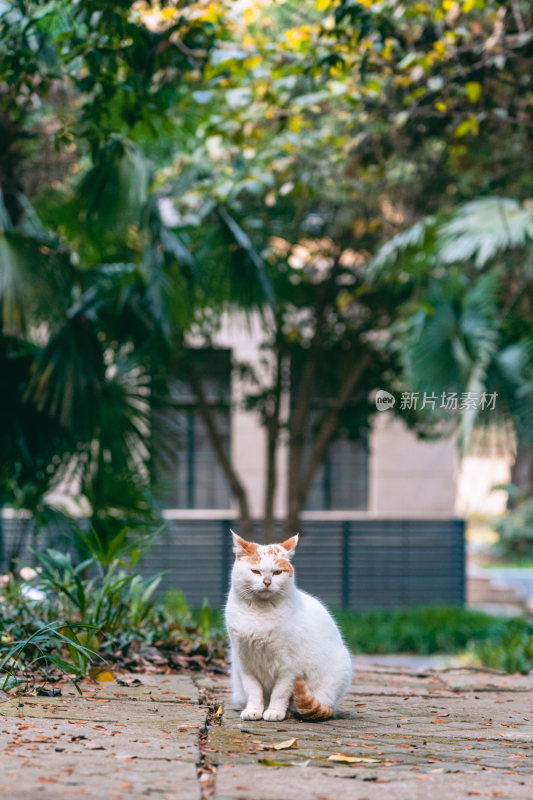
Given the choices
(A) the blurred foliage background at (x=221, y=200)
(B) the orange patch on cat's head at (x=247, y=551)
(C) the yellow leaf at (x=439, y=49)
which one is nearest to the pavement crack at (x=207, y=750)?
(B) the orange patch on cat's head at (x=247, y=551)

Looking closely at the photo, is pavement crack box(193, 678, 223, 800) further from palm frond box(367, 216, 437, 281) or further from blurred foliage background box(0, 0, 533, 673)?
palm frond box(367, 216, 437, 281)

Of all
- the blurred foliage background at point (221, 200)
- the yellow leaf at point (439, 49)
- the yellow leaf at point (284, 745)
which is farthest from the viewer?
the yellow leaf at point (439, 49)

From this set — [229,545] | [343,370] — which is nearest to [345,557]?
[229,545]

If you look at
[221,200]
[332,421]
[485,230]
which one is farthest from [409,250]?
[332,421]

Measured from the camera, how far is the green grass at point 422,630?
10508mm

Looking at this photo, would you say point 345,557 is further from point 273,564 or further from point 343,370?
point 273,564

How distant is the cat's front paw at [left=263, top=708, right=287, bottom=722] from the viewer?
11.2 ft

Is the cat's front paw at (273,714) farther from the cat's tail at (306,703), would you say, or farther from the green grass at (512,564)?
the green grass at (512,564)

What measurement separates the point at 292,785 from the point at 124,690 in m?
1.62

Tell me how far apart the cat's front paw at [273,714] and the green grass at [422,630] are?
6.64m

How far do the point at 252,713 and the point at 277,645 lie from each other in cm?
28

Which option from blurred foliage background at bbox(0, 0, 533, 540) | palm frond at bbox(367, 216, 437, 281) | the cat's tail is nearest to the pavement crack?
the cat's tail

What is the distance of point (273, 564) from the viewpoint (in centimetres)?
343

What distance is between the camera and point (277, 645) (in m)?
3.38
